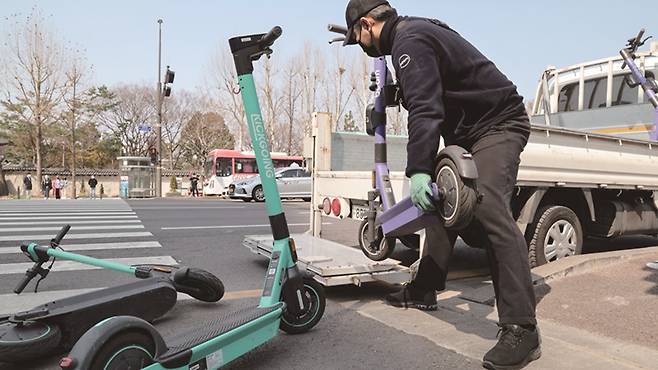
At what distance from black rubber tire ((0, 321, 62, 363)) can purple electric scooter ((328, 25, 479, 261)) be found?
6.41ft

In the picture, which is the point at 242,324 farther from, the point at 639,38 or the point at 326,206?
the point at 639,38

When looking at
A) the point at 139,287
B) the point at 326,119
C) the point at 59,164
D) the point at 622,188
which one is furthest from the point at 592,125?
the point at 59,164

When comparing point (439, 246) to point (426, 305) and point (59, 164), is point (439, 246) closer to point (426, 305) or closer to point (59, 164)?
point (426, 305)

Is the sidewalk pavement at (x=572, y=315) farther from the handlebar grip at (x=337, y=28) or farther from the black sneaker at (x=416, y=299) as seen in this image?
the handlebar grip at (x=337, y=28)

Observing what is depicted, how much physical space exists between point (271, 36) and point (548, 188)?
341 cm

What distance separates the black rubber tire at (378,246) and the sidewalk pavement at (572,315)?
1.23 feet

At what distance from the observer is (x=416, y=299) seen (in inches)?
151

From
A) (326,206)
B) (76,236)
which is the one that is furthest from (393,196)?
(76,236)

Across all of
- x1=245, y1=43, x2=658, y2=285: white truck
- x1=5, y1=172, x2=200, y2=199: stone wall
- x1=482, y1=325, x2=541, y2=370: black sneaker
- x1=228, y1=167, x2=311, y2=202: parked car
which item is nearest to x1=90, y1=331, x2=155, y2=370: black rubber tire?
x1=482, y1=325, x2=541, y2=370: black sneaker

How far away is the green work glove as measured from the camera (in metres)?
2.57

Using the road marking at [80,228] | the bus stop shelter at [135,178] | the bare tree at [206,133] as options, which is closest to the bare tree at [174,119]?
the bare tree at [206,133]

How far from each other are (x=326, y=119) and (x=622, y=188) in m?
3.42

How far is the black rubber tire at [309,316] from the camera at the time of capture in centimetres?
Result: 310

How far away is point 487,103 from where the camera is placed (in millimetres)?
2916
